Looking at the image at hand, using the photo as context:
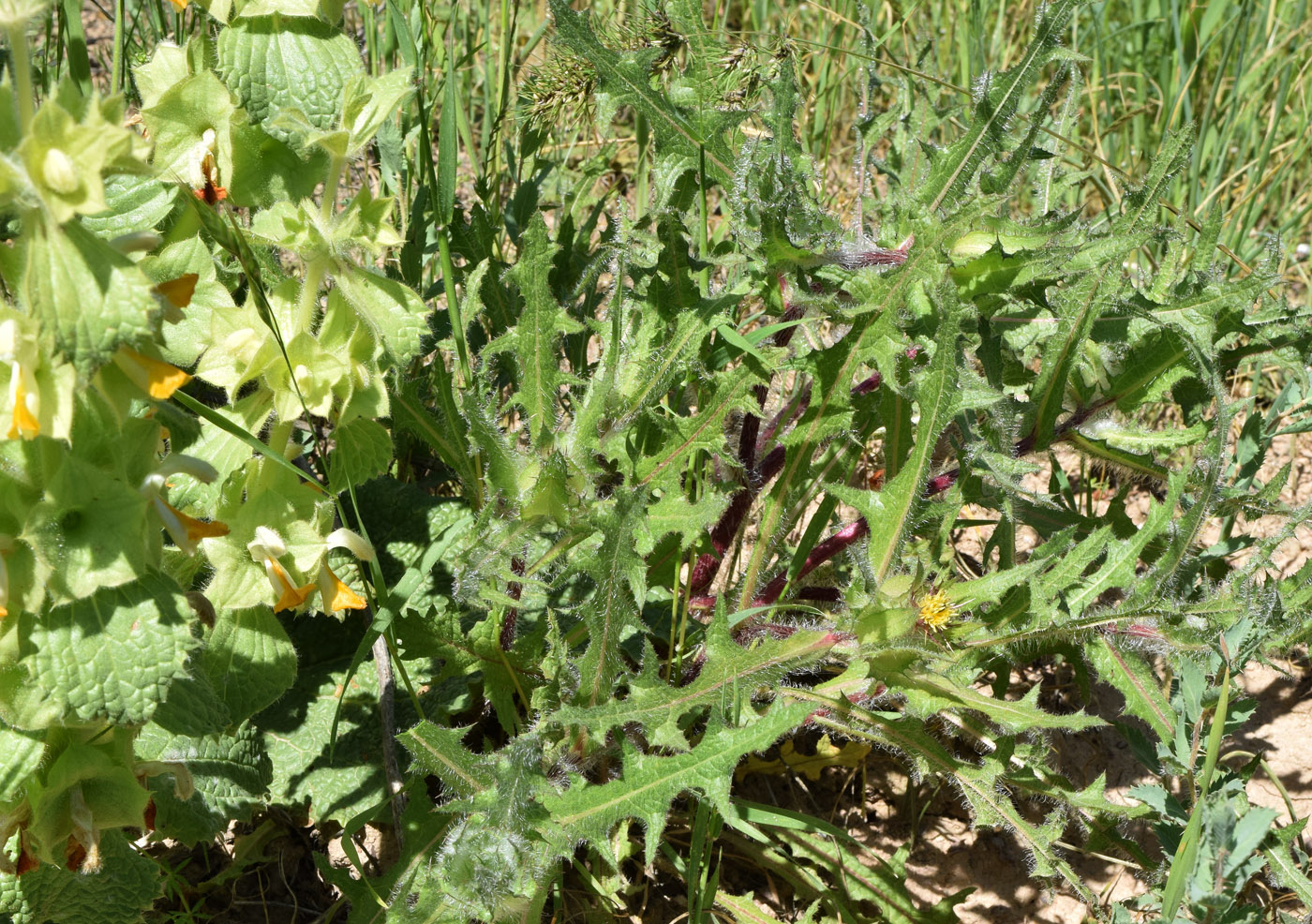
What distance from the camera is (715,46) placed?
208 centimetres

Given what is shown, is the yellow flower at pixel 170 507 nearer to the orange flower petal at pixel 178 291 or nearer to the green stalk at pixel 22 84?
the orange flower petal at pixel 178 291

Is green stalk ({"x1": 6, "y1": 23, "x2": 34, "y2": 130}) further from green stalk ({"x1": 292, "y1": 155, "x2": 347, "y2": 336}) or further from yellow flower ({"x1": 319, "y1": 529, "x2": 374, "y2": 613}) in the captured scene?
yellow flower ({"x1": 319, "y1": 529, "x2": 374, "y2": 613})

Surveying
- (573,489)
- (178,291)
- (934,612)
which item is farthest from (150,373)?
(934,612)

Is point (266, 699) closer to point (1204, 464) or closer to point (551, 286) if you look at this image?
point (551, 286)

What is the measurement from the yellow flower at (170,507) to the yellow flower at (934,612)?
1.09 m

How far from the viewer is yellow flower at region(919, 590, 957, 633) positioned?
73.0 inches

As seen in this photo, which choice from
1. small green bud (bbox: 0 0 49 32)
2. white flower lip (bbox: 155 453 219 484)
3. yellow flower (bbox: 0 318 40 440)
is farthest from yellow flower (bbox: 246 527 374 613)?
small green bud (bbox: 0 0 49 32)

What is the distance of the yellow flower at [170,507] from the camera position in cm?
133

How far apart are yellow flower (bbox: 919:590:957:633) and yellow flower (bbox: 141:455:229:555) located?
42.9 inches

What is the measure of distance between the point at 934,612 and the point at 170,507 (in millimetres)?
1167

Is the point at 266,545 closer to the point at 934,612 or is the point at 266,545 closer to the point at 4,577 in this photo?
the point at 4,577

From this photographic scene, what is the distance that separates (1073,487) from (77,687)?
7.49 ft

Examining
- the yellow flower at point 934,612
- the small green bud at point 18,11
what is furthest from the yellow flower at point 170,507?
the yellow flower at point 934,612

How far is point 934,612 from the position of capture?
1.87 meters
